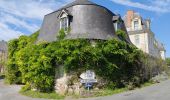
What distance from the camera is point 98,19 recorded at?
23.0m

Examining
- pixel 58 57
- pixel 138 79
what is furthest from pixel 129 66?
pixel 58 57

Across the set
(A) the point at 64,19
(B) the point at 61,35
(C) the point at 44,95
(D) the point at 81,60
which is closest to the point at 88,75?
(D) the point at 81,60

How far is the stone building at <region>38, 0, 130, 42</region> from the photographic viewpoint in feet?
71.6

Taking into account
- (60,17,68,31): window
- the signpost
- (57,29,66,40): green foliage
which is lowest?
the signpost

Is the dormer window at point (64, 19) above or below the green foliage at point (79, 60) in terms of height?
above

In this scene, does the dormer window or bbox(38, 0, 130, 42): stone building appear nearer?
bbox(38, 0, 130, 42): stone building

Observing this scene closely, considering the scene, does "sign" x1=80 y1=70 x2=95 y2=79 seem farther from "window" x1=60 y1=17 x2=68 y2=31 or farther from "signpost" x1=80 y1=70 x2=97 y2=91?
"window" x1=60 y1=17 x2=68 y2=31

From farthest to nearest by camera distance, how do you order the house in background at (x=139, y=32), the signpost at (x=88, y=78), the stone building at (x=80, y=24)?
1. the house in background at (x=139, y=32)
2. the stone building at (x=80, y=24)
3. the signpost at (x=88, y=78)

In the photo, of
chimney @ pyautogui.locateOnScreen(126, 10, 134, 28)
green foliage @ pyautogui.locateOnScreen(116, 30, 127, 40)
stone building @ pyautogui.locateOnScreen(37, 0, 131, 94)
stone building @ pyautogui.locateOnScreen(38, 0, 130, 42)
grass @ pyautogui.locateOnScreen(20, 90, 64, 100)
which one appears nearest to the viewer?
grass @ pyautogui.locateOnScreen(20, 90, 64, 100)

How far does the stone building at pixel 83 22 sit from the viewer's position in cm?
2183

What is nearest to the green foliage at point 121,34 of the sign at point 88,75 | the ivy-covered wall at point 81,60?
the ivy-covered wall at point 81,60

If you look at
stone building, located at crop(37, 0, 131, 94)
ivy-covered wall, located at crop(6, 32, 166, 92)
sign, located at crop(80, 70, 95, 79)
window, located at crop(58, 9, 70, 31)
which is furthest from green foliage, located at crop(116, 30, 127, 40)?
sign, located at crop(80, 70, 95, 79)

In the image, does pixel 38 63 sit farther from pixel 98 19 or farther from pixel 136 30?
pixel 136 30

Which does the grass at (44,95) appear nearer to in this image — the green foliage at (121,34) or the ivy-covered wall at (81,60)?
the ivy-covered wall at (81,60)
